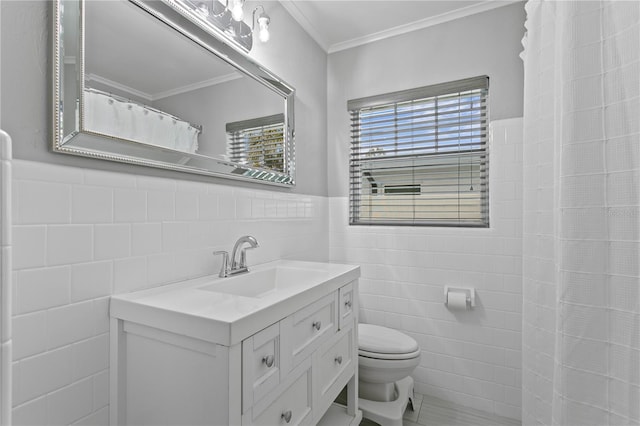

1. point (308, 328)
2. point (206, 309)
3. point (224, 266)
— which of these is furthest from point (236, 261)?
point (206, 309)

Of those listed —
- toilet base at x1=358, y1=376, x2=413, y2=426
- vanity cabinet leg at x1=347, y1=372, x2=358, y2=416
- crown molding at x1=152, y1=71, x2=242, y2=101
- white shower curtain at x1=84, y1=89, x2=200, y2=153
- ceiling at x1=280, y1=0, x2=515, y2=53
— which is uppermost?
ceiling at x1=280, y1=0, x2=515, y2=53

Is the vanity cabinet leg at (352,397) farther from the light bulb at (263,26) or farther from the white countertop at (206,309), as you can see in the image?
the light bulb at (263,26)

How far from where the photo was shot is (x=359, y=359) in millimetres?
1821

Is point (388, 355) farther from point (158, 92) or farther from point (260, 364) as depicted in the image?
→ point (158, 92)

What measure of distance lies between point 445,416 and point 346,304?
1096mm

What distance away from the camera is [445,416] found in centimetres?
197

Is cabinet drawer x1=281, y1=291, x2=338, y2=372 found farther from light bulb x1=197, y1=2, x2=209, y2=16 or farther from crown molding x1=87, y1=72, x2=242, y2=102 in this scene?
light bulb x1=197, y1=2, x2=209, y2=16

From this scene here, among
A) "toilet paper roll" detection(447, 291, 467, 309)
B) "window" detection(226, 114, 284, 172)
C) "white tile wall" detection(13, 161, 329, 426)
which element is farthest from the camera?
"toilet paper roll" detection(447, 291, 467, 309)

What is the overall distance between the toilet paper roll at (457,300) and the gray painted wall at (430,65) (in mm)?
1019

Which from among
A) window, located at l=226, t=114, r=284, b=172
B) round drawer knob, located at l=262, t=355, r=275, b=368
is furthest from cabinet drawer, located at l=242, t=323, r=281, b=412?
window, located at l=226, t=114, r=284, b=172

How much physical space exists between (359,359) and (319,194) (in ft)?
3.75

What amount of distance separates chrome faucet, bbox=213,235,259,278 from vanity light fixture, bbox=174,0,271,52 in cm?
93

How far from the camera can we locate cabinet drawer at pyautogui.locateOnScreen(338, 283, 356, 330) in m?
1.48

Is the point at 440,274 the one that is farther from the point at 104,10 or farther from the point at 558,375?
the point at 104,10
